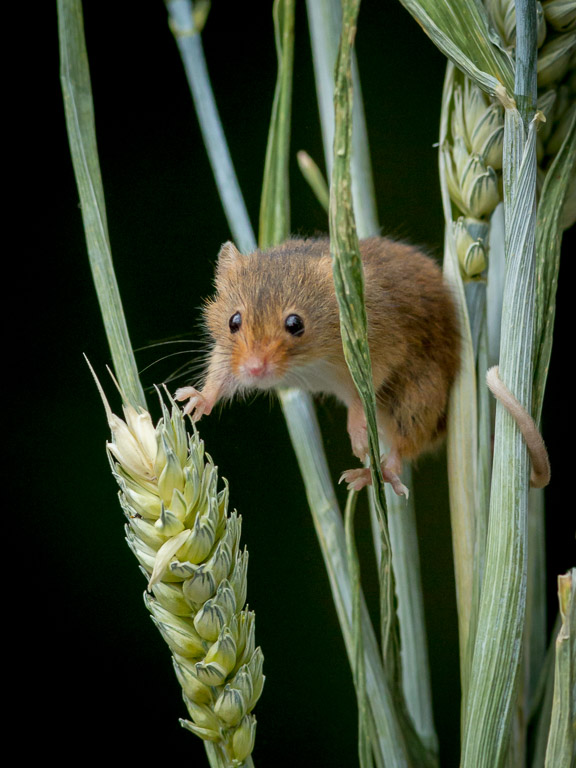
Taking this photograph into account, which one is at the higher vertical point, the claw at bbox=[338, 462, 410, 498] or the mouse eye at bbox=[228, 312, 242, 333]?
the mouse eye at bbox=[228, 312, 242, 333]

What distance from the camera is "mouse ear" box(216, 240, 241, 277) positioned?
837 millimetres

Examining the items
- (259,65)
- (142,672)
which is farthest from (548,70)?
(142,672)

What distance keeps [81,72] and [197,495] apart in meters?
0.41

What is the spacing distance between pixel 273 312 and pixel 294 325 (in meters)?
0.03

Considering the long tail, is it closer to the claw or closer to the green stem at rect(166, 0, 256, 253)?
the claw

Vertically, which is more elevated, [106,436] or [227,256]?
[227,256]

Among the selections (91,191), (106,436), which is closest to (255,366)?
(91,191)

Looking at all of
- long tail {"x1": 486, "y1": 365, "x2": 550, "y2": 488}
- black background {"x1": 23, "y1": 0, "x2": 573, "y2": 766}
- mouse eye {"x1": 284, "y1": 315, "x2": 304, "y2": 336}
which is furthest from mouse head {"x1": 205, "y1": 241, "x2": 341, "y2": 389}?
black background {"x1": 23, "y1": 0, "x2": 573, "y2": 766}

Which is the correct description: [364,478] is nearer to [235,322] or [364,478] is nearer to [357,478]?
[357,478]

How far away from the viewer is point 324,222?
50.8 inches

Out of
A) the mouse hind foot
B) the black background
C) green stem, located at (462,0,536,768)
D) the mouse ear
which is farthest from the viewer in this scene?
the black background

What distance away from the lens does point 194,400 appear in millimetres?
805

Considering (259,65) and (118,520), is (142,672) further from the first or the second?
(259,65)

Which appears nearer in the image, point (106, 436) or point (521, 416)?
point (521, 416)
